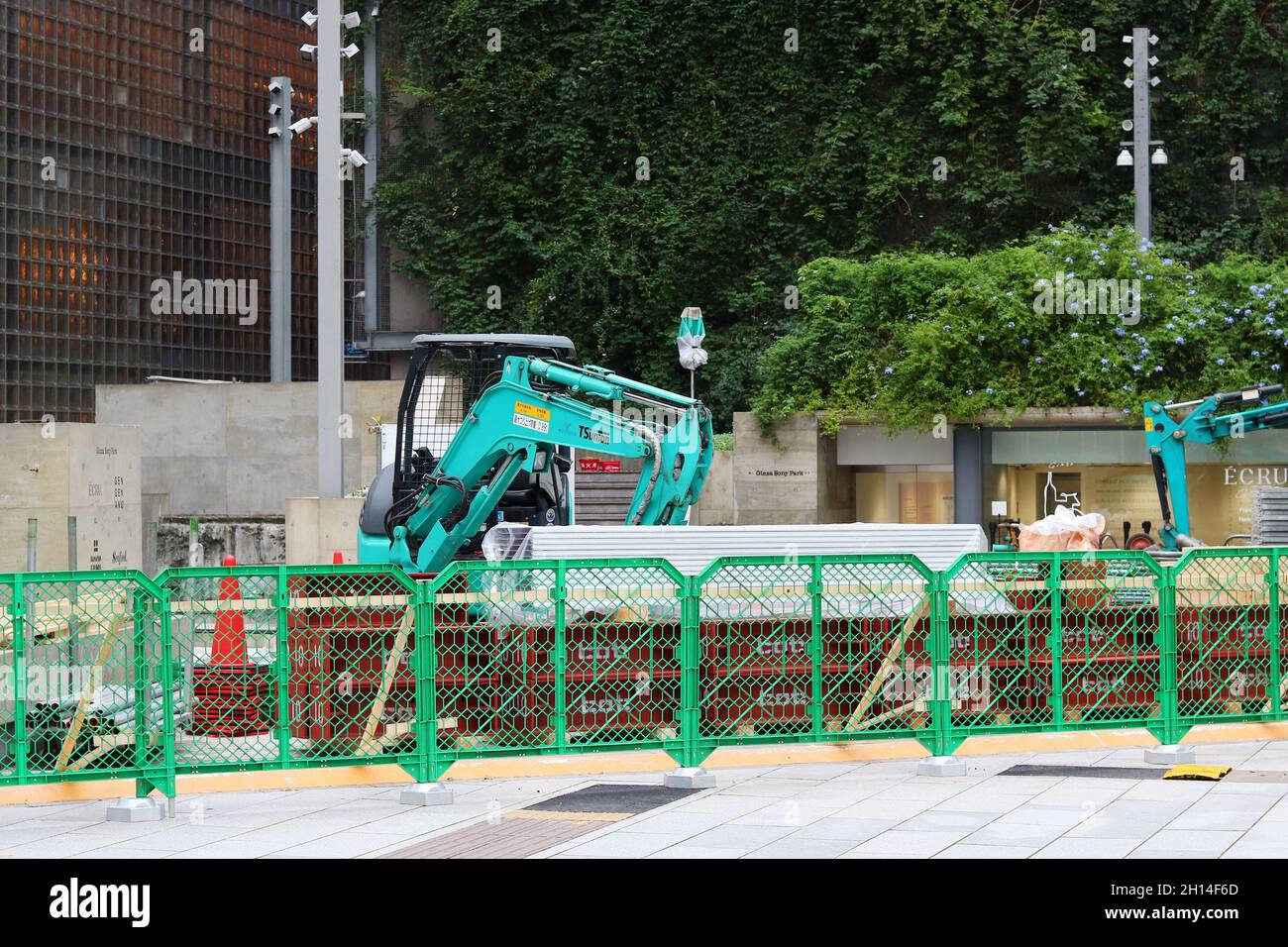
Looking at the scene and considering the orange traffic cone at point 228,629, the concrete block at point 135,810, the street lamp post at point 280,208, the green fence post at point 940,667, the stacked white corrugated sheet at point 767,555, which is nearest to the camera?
the concrete block at point 135,810

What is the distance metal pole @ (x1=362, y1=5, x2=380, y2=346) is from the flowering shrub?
15.7m

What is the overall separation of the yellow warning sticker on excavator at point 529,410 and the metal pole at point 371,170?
25542 mm

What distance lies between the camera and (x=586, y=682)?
476 inches

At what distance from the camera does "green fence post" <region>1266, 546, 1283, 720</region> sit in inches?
531

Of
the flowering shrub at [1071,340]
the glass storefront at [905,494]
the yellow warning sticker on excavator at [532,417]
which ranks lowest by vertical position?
the glass storefront at [905,494]

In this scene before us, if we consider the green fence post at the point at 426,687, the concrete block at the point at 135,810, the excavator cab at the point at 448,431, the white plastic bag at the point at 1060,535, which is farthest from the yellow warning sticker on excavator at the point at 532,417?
the concrete block at the point at 135,810

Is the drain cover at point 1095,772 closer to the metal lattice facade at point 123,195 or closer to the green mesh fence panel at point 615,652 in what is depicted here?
the green mesh fence panel at point 615,652

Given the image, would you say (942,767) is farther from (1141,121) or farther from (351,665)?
(1141,121)

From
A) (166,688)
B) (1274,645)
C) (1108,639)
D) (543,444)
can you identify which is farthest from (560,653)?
(543,444)

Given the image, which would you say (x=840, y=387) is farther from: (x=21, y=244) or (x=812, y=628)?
(x=21, y=244)

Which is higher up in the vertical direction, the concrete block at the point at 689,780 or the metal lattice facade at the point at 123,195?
the metal lattice facade at the point at 123,195

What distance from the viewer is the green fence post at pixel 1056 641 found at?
42.2ft

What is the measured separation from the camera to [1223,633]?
44.5ft

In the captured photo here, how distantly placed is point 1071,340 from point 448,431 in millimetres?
14284
